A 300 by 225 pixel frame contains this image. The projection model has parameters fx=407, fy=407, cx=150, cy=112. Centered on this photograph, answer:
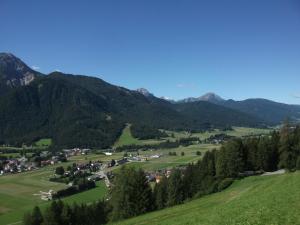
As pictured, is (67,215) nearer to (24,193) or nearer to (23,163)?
(24,193)

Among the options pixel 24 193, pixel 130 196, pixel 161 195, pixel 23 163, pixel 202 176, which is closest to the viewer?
pixel 130 196

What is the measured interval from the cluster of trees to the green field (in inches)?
841

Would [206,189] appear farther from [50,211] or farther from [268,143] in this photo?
[50,211]

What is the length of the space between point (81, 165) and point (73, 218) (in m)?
106

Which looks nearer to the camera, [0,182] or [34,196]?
[34,196]

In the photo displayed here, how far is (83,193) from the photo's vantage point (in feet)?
364

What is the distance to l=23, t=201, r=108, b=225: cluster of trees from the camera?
60.2 m

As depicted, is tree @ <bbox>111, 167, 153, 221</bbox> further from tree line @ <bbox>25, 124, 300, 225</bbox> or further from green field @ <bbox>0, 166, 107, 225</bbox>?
green field @ <bbox>0, 166, 107, 225</bbox>

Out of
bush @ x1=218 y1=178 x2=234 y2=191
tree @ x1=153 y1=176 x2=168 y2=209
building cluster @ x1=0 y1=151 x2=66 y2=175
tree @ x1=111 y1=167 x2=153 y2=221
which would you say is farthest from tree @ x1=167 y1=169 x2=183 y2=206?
building cluster @ x1=0 y1=151 x2=66 y2=175

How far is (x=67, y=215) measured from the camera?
61375mm

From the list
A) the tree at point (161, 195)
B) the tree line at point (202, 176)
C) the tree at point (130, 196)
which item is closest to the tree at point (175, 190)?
the tree line at point (202, 176)

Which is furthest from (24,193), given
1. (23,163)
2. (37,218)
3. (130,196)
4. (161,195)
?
(23,163)

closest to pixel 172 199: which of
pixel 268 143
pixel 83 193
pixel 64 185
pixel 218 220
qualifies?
pixel 268 143

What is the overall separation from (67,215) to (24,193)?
56.9 metres
